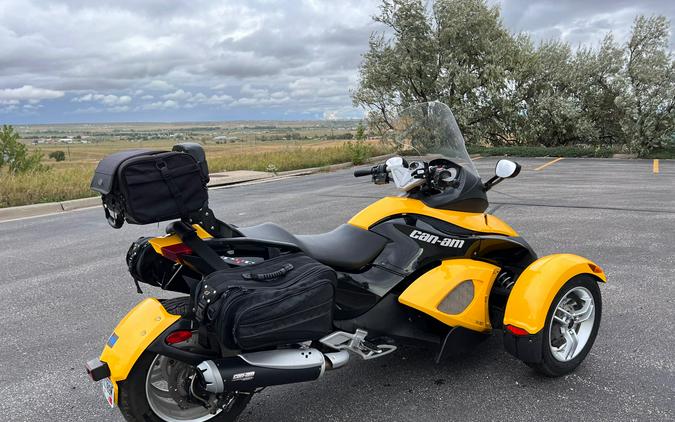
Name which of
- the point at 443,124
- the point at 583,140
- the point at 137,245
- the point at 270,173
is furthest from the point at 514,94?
the point at 137,245

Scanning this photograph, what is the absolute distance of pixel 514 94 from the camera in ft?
79.7

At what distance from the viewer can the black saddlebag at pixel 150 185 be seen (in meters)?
2.23

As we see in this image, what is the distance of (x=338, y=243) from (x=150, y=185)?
119 cm

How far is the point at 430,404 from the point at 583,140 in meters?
24.4

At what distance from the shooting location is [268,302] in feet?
7.72

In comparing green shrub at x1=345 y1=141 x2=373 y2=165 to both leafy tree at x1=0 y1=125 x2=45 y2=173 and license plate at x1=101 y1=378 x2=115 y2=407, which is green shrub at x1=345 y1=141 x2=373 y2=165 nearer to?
leafy tree at x1=0 y1=125 x2=45 y2=173

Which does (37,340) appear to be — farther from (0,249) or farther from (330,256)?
(0,249)

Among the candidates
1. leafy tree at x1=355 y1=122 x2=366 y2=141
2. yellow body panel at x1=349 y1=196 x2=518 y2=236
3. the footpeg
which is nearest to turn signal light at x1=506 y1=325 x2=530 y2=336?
yellow body panel at x1=349 y1=196 x2=518 y2=236

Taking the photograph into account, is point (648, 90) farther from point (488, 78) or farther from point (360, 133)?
point (360, 133)

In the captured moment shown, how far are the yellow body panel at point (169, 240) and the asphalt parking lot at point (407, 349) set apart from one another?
1.17 m

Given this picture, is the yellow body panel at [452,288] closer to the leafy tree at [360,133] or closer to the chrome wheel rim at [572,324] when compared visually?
the chrome wheel rim at [572,324]

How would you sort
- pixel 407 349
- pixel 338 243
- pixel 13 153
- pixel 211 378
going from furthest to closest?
pixel 13 153 < pixel 407 349 < pixel 338 243 < pixel 211 378

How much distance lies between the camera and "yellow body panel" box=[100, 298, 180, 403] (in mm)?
2385

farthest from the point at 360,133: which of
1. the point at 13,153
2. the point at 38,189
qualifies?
the point at 38,189
